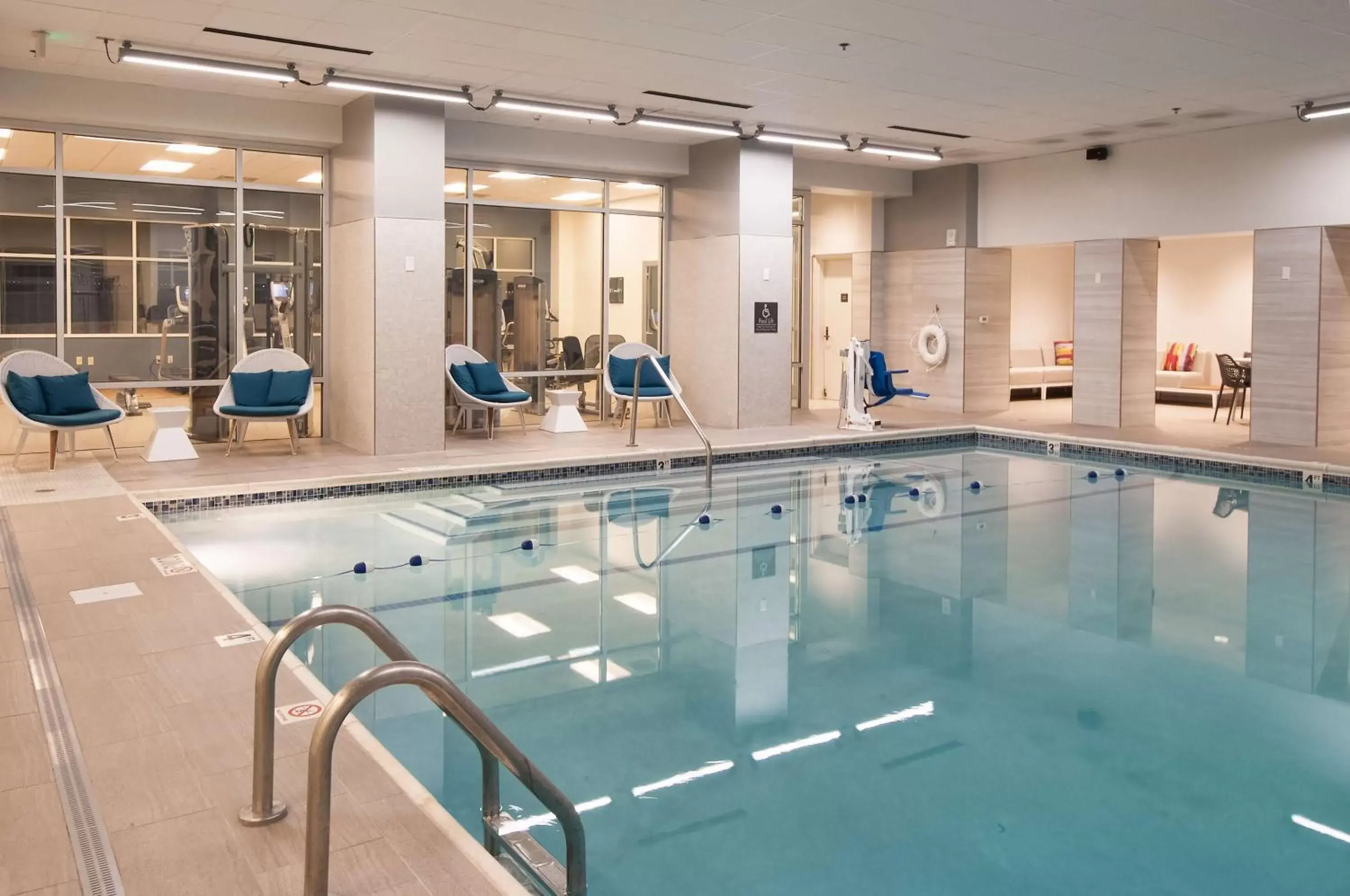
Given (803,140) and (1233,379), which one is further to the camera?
(1233,379)

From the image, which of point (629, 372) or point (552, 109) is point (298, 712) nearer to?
point (552, 109)

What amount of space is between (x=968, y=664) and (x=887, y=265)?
10529mm

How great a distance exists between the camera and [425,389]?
972cm

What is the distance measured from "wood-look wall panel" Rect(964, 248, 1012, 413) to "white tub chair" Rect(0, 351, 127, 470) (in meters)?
9.30

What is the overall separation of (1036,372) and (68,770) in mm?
15123

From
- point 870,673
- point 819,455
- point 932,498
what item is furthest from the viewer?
point 819,455

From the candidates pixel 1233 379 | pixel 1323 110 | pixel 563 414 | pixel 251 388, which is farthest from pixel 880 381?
pixel 251 388

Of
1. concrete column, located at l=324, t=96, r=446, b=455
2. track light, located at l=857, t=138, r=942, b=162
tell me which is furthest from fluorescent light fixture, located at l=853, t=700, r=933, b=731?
track light, located at l=857, t=138, r=942, b=162

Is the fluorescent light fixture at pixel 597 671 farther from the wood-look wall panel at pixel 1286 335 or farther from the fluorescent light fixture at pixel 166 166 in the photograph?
the wood-look wall panel at pixel 1286 335

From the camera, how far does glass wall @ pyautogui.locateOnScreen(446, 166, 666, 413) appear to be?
37.0ft

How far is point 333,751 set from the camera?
8.13ft

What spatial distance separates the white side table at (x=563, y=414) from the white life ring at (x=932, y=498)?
363 centimetres

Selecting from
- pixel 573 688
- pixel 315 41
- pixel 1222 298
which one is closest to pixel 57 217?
pixel 315 41

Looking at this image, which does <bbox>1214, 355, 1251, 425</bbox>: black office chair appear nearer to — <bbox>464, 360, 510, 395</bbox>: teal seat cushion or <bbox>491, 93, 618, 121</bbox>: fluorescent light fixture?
<bbox>491, 93, 618, 121</bbox>: fluorescent light fixture
